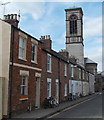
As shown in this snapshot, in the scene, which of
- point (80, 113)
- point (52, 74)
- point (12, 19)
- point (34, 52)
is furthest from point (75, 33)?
point (80, 113)

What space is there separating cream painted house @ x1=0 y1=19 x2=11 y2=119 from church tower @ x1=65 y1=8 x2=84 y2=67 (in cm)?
4744

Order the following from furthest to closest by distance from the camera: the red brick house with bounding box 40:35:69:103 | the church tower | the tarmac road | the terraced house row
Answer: the church tower → the red brick house with bounding box 40:35:69:103 → the tarmac road → the terraced house row

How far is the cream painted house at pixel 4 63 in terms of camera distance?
14.1m

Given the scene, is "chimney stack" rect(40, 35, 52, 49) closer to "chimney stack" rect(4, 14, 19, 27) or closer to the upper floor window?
"chimney stack" rect(4, 14, 19, 27)

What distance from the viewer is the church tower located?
209 feet

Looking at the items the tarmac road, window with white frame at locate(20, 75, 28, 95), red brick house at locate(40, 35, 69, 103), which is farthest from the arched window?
window with white frame at locate(20, 75, 28, 95)

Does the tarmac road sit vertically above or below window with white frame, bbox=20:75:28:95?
below

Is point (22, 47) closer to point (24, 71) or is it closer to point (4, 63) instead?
point (24, 71)

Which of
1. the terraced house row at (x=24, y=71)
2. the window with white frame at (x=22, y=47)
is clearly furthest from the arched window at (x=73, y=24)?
the window with white frame at (x=22, y=47)

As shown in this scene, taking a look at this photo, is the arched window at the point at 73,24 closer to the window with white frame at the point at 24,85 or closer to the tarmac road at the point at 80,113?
the tarmac road at the point at 80,113

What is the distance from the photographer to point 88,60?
8750 cm

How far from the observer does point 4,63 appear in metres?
14.6

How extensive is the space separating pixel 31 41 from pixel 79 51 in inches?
1809

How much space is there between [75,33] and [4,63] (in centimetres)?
5342
